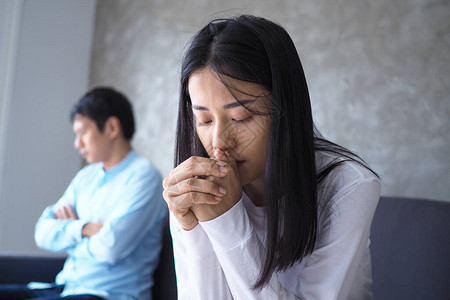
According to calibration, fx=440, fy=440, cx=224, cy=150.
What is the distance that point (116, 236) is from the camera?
156 cm

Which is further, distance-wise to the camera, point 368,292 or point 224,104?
point 368,292

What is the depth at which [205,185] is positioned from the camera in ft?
2.73

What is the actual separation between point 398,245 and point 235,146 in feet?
2.23

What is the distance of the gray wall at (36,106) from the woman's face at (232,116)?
1890 mm

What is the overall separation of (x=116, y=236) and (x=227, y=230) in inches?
33.0

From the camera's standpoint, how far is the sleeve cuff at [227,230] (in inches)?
32.8

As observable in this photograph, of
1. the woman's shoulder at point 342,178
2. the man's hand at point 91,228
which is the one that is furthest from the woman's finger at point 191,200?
the man's hand at point 91,228

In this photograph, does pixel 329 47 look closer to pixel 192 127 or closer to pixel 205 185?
pixel 192 127

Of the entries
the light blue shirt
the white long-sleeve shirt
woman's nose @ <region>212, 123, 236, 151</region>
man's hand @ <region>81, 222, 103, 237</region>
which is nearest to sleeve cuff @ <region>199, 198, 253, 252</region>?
the white long-sleeve shirt

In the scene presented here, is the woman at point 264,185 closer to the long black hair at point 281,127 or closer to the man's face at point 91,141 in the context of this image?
the long black hair at point 281,127

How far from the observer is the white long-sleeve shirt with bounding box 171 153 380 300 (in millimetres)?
835

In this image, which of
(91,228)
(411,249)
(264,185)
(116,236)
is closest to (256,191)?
(264,185)

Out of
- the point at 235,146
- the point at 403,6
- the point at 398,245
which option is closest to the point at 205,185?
the point at 235,146

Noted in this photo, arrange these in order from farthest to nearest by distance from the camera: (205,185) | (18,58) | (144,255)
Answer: (18,58), (144,255), (205,185)
